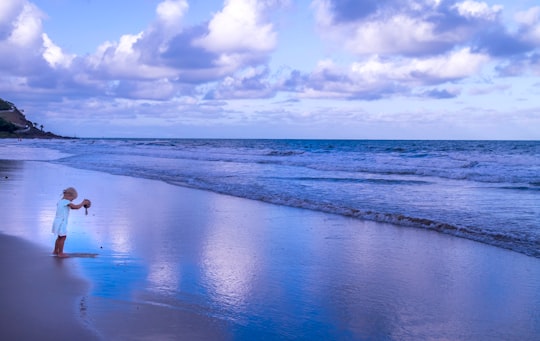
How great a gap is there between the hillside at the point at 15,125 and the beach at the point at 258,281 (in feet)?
348

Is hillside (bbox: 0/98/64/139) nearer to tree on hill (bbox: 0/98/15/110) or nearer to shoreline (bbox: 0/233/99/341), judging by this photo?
tree on hill (bbox: 0/98/15/110)

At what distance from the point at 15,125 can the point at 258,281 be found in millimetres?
124393

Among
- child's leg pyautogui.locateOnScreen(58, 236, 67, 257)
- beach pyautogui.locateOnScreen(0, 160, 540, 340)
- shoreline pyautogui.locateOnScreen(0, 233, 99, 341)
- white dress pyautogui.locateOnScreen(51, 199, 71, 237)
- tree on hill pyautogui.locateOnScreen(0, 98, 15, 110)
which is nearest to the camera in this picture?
shoreline pyautogui.locateOnScreen(0, 233, 99, 341)

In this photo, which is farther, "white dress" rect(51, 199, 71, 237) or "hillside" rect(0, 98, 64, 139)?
"hillside" rect(0, 98, 64, 139)

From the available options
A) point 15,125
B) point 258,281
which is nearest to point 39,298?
point 258,281

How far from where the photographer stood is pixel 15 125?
116 meters

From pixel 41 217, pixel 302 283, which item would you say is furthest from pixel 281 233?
pixel 41 217

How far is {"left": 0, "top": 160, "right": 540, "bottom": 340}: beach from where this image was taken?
15.9ft

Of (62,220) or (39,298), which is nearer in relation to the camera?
(39,298)

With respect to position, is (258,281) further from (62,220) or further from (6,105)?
(6,105)

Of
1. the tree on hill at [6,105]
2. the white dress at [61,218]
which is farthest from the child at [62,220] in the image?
the tree on hill at [6,105]

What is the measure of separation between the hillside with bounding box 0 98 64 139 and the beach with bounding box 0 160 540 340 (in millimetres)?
106141

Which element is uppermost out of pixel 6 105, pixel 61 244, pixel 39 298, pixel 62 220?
pixel 6 105

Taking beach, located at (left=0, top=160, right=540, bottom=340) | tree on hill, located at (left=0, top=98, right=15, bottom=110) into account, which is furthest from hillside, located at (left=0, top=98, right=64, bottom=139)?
beach, located at (left=0, top=160, right=540, bottom=340)
